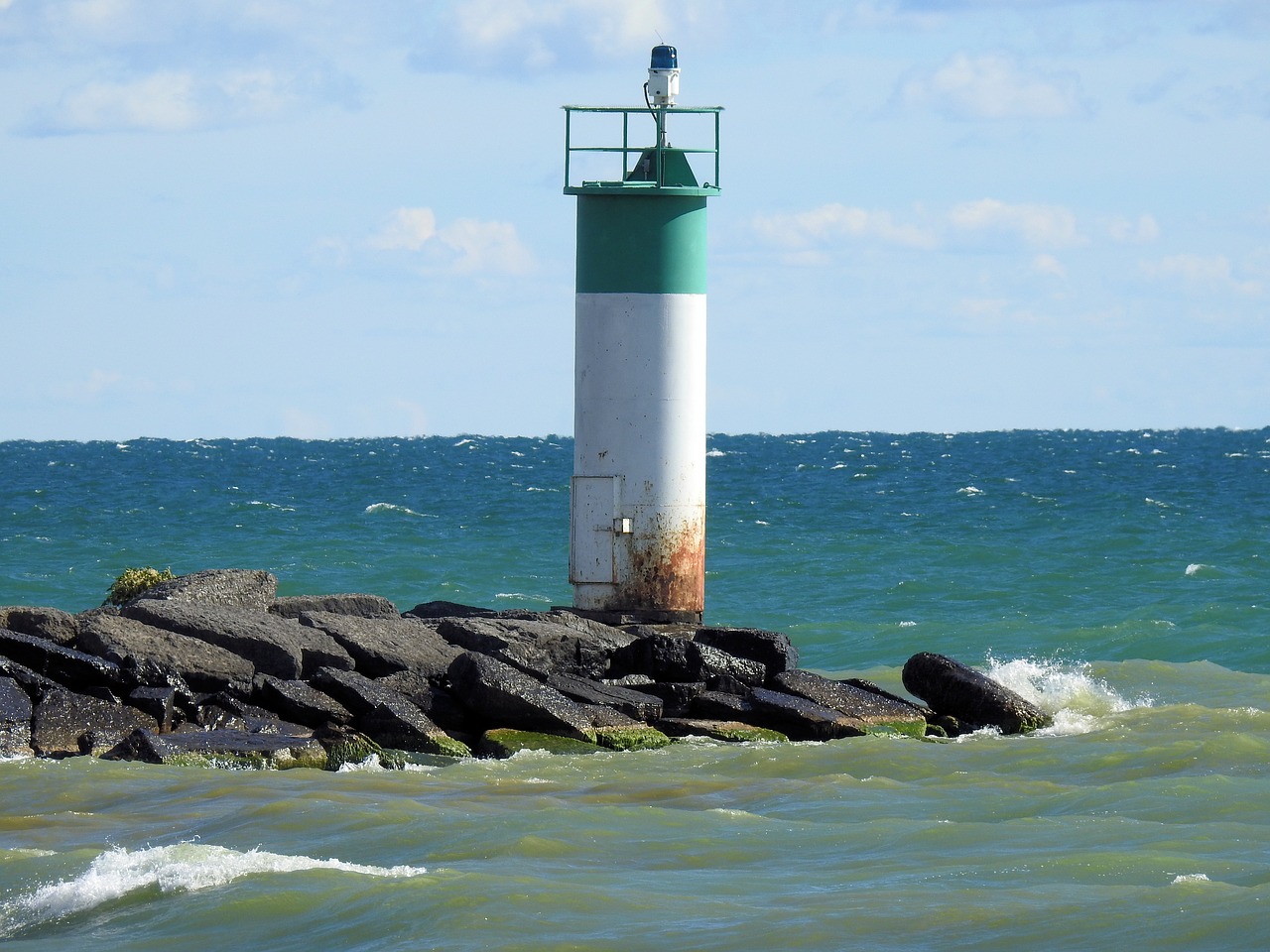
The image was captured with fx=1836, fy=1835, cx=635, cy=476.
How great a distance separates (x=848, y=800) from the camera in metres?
9.18

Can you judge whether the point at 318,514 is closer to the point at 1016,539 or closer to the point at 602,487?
the point at 1016,539

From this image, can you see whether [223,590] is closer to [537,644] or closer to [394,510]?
[537,644]

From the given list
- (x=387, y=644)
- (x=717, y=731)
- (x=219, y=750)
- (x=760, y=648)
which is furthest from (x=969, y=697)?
(x=219, y=750)

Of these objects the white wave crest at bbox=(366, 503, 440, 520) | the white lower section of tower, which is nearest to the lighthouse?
the white lower section of tower

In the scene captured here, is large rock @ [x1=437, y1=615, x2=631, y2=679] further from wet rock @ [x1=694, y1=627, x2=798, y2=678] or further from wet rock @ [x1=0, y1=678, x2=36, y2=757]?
wet rock @ [x1=0, y1=678, x2=36, y2=757]

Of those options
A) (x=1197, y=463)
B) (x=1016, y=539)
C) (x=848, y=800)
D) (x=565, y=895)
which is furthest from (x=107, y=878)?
(x=1197, y=463)

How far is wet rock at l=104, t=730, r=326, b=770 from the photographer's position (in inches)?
380

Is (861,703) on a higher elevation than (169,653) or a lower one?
lower

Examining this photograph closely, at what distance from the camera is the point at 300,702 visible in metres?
10.4

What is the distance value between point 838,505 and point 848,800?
2678cm

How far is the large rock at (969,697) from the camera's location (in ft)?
38.6

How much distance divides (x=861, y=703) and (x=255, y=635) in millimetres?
3782

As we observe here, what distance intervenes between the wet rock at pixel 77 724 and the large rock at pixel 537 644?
2393 mm

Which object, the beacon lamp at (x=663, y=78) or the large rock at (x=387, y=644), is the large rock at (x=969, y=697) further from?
the beacon lamp at (x=663, y=78)
